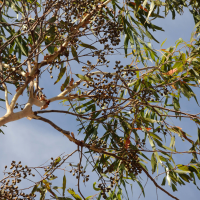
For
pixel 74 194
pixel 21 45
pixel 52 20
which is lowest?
pixel 74 194

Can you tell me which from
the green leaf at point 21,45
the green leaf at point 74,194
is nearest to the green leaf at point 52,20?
the green leaf at point 21,45

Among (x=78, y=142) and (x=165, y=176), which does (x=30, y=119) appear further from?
(x=165, y=176)

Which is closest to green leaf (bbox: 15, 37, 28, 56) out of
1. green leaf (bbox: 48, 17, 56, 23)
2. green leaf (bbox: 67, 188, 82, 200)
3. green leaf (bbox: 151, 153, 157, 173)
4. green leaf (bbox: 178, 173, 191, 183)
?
green leaf (bbox: 48, 17, 56, 23)

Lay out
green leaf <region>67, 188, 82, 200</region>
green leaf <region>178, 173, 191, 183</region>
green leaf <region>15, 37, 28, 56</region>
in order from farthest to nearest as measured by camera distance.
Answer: green leaf <region>15, 37, 28, 56</region> < green leaf <region>178, 173, 191, 183</region> < green leaf <region>67, 188, 82, 200</region>

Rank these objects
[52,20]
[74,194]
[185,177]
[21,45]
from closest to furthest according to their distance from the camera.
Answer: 1. [52,20]
2. [74,194]
3. [185,177]
4. [21,45]

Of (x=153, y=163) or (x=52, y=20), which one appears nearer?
(x=52, y=20)

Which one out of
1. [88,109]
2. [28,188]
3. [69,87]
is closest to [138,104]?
[69,87]

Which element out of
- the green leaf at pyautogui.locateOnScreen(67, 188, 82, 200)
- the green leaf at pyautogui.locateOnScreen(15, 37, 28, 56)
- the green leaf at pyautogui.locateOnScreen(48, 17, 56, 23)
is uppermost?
the green leaf at pyautogui.locateOnScreen(15, 37, 28, 56)

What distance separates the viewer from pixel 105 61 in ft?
6.72

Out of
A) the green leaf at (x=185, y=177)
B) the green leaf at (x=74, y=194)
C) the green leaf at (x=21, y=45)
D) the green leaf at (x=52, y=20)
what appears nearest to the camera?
the green leaf at (x=52, y=20)

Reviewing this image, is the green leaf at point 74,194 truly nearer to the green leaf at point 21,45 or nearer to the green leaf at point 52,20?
the green leaf at point 52,20

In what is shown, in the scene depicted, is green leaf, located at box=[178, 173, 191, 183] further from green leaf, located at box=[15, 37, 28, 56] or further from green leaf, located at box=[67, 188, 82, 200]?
green leaf, located at box=[15, 37, 28, 56]

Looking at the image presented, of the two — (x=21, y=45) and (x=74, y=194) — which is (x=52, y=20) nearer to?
(x=21, y=45)

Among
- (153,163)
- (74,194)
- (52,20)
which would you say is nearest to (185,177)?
(153,163)
